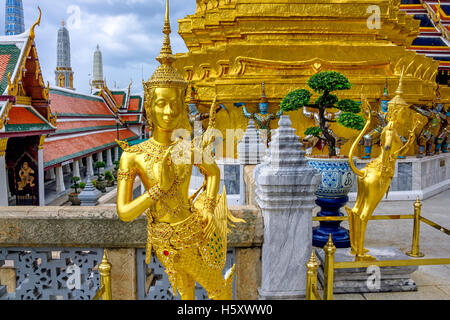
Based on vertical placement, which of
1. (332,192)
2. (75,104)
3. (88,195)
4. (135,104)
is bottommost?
(88,195)

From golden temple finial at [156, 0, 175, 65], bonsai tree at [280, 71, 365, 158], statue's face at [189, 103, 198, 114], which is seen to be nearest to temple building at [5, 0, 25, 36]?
statue's face at [189, 103, 198, 114]

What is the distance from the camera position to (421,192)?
26.6 feet

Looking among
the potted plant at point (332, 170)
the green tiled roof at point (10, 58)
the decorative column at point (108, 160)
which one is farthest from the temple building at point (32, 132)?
the potted plant at point (332, 170)

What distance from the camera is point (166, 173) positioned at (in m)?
2.22

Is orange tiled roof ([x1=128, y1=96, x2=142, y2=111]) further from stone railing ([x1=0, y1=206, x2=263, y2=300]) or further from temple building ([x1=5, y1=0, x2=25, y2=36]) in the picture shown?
temple building ([x1=5, y1=0, x2=25, y2=36])

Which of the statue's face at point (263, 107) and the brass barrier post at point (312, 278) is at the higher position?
the statue's face at point (263, 107)

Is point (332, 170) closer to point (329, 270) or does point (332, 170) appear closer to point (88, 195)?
point (329, 270)

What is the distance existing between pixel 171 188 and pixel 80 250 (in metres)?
1.36

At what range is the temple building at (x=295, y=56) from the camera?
9.84m

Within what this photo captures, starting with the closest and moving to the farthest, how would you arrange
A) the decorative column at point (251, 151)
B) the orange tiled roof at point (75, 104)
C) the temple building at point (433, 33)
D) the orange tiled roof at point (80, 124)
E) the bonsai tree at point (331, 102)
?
the bonsai tree at point (331, 102) → the decorative column at point (251, 151) → the temple building at point (433, 33) → the orange tiled roof at point (80, 124) → the orange tiled roof at point (75, 104)

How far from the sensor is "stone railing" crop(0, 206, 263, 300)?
3.09 m

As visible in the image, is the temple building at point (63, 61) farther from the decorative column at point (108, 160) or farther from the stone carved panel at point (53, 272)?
the stone carved panel at point (53, 272)

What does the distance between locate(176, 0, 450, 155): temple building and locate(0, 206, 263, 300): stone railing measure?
6.75 m

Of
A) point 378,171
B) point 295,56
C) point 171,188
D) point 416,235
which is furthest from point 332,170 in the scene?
point 295,56
